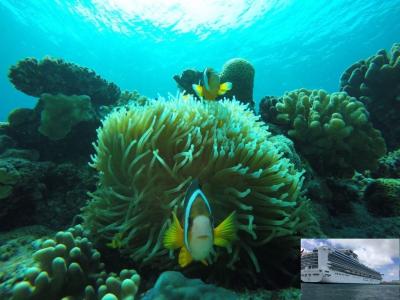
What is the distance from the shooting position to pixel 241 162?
2783 mm

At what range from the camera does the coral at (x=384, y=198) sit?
16.8 feet

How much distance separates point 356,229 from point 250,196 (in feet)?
9.66

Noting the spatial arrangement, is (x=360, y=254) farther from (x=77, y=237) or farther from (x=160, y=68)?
(x=160, y=68)

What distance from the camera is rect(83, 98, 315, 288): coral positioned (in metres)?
2.56

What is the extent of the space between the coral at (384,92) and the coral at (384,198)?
3.74m

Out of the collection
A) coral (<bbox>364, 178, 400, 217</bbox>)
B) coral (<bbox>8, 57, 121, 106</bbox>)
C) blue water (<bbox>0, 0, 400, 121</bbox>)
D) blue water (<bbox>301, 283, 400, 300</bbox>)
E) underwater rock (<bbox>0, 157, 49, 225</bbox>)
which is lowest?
blue water (<bbox>301, 283, 400, 300</bbox>)

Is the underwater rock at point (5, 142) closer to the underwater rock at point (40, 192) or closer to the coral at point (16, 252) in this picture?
Result: the underwater rock at point (40, 192)

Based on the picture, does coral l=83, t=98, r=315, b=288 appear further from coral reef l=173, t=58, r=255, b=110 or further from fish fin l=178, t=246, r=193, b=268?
coral reef l=173, t=58, r=255, b=110

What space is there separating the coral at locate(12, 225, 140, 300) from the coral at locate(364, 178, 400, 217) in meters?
4.68

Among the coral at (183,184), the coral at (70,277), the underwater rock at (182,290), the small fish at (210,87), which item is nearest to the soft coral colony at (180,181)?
the coral at (183,184)

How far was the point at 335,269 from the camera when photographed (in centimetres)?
187

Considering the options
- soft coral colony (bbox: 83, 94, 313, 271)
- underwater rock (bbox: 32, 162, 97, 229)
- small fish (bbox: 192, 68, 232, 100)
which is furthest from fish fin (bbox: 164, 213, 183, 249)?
underwater rock (bbox: 32, 162, 97, 229)

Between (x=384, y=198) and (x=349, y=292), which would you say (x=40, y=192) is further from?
(x=384, y=198)

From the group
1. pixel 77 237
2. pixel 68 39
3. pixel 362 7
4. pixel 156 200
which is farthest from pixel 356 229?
pixel 68 39
